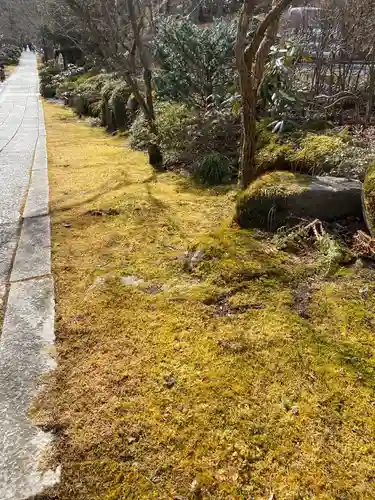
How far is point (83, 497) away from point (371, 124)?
4782 mm

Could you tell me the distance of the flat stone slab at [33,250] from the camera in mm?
2770

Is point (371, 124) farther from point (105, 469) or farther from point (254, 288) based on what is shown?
point (105, 469)

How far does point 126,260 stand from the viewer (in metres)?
2.88

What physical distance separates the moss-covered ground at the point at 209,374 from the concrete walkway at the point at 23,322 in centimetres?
8

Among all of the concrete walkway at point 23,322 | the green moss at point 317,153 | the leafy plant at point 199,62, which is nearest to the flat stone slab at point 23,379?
the concrete walkway at point 23,322

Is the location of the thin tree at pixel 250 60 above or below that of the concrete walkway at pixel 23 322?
above

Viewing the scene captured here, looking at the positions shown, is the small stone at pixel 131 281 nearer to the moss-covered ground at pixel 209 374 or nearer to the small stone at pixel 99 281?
the moss-covered ground at pixel 209 374

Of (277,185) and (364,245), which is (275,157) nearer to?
(277,185)

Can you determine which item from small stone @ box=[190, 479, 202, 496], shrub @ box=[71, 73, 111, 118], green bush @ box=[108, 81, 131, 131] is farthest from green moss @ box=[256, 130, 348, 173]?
shrub @ box=[71, 73, 111, 118]

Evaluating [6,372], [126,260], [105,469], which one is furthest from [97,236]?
[105,469]

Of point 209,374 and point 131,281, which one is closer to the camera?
point 209,374

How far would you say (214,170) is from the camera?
16.2 feet

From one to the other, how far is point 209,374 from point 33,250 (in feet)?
6.69

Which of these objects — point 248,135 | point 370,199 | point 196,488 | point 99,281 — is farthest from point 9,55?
point 196,488
